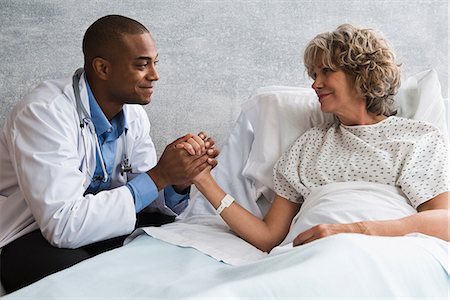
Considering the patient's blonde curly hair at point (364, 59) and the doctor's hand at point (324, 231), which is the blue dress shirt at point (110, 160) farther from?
the patient's blonde curly hair at point (364, 59)

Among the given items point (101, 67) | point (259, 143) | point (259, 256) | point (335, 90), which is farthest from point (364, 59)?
point (101, 67)

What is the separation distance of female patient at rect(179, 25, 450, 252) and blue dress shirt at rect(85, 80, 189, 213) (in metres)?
0.15

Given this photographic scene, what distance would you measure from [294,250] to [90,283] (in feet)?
1.52

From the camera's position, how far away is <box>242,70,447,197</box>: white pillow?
227cm

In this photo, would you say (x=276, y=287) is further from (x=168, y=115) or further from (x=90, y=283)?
(x=168, y=115)

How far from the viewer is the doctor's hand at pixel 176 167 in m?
2.12

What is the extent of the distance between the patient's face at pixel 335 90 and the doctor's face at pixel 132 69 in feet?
1.54

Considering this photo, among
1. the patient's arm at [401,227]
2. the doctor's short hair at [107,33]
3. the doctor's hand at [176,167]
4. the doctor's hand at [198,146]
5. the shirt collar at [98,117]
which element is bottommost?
the patient's arm at [401,227]

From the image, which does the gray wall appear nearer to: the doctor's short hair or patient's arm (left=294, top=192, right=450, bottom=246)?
the doctor's short hair

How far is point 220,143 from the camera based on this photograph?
288cm

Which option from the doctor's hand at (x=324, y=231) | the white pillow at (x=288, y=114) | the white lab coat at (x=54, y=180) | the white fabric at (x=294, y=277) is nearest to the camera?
the white fabric at (x=294, y=277)

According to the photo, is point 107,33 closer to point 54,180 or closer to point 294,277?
point 54,180

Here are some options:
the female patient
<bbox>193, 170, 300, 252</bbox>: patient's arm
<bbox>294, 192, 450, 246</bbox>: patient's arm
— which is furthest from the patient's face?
<bbox>294, 192, 450, 246</bbox>: patient's arm

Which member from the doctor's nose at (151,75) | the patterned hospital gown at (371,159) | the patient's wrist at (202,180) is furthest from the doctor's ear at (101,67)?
the patterned hospital gown at (371,159)
